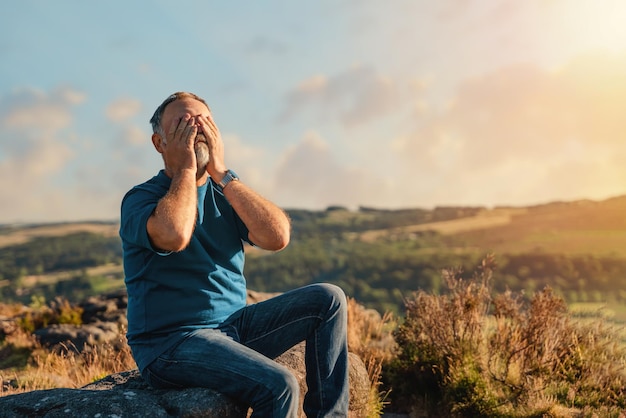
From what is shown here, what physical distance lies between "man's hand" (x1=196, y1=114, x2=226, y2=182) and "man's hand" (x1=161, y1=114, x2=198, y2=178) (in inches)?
2.6

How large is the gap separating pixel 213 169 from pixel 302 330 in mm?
1134

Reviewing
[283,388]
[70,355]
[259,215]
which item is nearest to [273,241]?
[259,215]

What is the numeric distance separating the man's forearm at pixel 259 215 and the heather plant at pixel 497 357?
3800mm

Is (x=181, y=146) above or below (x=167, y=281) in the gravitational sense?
above

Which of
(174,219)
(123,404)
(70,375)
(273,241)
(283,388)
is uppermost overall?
(174,219)

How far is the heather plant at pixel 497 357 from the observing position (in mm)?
6906

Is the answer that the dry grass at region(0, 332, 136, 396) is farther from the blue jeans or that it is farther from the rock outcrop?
the blue jeans

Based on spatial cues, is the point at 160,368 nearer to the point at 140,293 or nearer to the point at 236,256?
the point at 140,293

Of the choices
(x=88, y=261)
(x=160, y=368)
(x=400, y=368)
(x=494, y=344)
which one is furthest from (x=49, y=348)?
(x=88, y=261)

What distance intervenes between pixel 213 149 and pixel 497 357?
193 inches

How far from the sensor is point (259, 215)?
3908mm

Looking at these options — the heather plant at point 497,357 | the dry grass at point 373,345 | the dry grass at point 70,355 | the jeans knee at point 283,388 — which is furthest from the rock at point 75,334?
the jeans knee at point 283,388

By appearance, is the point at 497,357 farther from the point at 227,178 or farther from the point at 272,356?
the point at 227,178

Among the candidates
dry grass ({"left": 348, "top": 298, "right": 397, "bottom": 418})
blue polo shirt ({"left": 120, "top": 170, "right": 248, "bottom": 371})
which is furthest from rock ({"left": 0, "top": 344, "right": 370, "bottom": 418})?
dry grass ({"left": 348, "top": 298, "right": 397, "bottom": 418})
